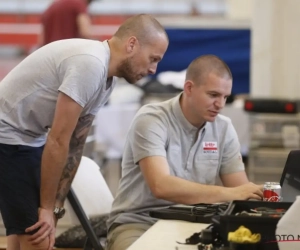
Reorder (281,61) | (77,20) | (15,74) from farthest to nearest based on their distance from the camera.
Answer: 1. (281,61)
2. (77,20)
3. (15,74)

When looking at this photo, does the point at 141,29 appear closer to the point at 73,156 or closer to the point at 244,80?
the point at 73,156

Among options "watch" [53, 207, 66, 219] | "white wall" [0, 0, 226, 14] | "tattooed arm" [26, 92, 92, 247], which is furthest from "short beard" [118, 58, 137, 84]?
"white wall" [0, 0, 226, 14]

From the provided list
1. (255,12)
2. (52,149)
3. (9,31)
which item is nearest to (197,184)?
(52,149)

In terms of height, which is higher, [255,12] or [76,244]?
[255,12]

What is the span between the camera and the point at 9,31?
1154 centimetres

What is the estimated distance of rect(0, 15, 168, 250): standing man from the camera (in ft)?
8.62

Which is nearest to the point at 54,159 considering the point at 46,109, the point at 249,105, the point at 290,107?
the point at 46,109

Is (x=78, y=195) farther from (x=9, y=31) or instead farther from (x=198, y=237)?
(x=9, y=31)

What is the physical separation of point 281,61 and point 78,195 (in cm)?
429

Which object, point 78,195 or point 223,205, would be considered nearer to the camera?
point 223,205

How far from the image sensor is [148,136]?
294 centimetres

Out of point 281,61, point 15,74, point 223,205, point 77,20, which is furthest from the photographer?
point 281,61

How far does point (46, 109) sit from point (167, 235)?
68 centimetres

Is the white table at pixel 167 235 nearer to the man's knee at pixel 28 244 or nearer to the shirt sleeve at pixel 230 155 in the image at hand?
the man's knee at pixel 28 244
